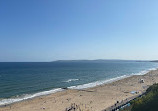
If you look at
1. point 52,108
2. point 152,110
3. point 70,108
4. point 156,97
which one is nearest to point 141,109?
point 152,110

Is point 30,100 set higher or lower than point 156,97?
lower

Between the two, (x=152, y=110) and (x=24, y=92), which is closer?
(x=152, y=110)

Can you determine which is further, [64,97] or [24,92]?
[24,92]

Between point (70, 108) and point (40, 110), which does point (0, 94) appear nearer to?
point (40, 110)

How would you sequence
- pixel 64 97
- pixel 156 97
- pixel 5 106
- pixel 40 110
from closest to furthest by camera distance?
1. pixel 156 97
2. pixel 40 110
3. pixel 5 106
4. pixel 64 97

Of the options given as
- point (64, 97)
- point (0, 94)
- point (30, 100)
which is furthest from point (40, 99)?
point (0, 94)

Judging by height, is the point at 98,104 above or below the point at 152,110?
below

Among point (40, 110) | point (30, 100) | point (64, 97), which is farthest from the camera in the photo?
point (64, 97)

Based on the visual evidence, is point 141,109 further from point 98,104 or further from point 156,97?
point 98,104

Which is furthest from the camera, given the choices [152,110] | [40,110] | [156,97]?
[40,110]
